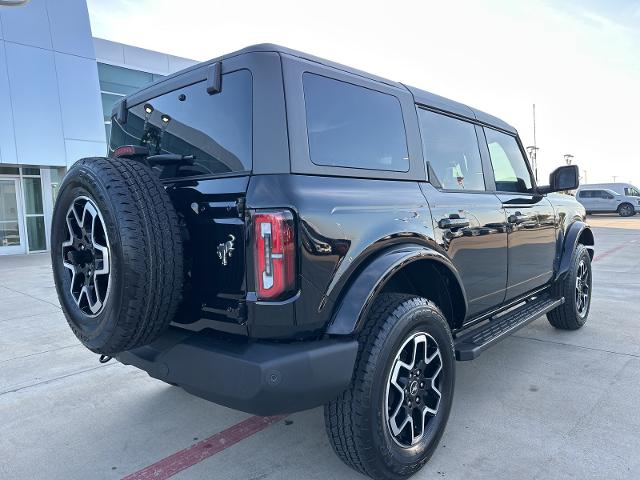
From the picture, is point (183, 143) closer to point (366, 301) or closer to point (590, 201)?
point (366, 301)

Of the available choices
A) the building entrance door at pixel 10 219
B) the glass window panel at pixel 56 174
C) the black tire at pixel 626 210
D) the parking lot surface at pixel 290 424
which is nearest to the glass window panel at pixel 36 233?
the building entrance door at pixel 10 219

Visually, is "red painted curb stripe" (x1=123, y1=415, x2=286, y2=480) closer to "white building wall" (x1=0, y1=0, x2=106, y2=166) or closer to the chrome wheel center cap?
the chrome wheel center cap

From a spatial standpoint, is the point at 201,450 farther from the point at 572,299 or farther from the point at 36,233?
the point at 36,233

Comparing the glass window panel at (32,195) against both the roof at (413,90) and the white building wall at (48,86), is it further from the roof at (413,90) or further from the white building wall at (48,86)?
the roof at (413,90)

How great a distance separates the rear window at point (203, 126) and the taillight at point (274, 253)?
297 mm

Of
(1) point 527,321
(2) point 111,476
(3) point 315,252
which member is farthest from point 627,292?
(2) point 111,476

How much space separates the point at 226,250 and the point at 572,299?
3.78 m

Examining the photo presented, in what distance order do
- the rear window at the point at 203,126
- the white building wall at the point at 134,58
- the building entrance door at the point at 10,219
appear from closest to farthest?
the rear window at the point at 203,126
the building entrance door at the point at 10,219
the white building wall at the point at 134,58

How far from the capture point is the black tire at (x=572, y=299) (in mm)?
4492

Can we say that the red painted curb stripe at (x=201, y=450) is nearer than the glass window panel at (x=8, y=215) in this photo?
Yes

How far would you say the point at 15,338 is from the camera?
4.93 meters

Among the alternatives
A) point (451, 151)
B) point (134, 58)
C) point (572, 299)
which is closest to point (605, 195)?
point (134, 58)

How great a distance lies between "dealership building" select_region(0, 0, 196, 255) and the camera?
12703mm

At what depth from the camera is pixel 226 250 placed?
2.06m
